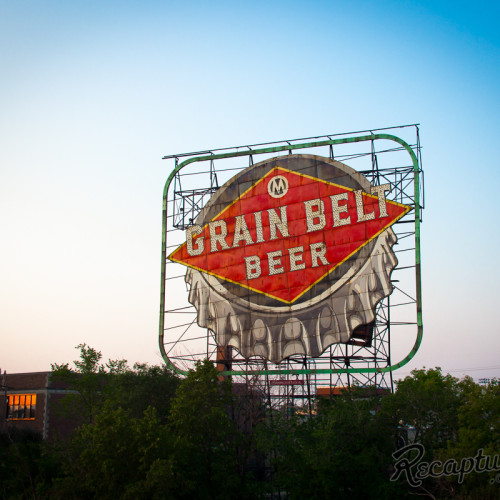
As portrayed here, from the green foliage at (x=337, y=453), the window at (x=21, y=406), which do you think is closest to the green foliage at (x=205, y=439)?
the green foliage at (x=337, y=453)

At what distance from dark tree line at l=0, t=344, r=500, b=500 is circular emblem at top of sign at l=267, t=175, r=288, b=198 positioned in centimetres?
959

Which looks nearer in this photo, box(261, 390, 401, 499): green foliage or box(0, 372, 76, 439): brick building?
box(261, 390, 401, 499): green foliage

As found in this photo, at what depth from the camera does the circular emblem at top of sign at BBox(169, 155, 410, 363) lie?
28484 mm

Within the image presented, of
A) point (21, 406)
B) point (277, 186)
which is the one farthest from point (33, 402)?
point (277, 186)

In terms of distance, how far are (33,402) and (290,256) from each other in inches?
1177

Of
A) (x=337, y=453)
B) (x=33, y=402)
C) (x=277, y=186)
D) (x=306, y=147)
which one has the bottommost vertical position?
(x=337, y=453)

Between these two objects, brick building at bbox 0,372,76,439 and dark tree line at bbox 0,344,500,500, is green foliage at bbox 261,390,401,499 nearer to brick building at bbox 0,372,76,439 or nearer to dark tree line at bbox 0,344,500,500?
dark tree line at bbox 0,344,500,500

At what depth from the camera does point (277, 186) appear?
31594mm

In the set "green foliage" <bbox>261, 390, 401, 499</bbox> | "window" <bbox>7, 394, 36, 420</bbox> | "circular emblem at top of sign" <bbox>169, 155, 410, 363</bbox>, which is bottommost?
"green foliage" <bbox>261, 390, 401, 499</bbox>

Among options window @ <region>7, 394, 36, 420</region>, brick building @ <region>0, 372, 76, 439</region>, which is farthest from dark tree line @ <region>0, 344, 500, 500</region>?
window @ <region>7, 394, 36, 420</region>

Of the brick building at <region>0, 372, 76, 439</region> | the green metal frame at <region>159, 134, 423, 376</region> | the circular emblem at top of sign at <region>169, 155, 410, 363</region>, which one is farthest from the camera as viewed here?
the brick building at <region>0, 372, 76, 439</region>

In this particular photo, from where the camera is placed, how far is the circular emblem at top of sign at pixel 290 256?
28484 mm

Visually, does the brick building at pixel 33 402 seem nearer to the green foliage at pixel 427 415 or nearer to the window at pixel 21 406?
the window at pixel 21 406

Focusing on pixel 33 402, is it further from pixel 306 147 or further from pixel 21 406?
pixel 306 147
